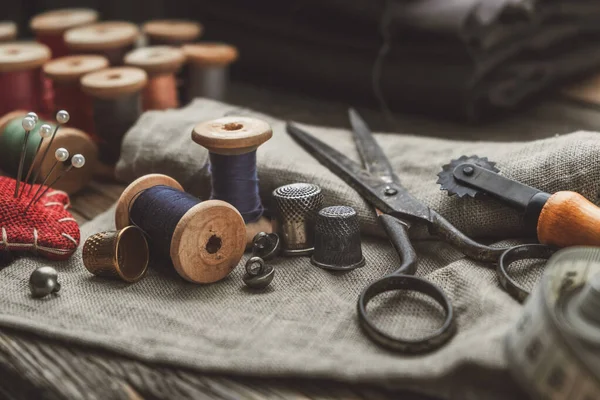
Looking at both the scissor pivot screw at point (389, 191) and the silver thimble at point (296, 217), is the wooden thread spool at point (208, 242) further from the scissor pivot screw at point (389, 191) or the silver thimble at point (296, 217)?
the scissor pivot screw at point (389, 191)

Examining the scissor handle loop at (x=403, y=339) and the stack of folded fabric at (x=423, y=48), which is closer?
the scissor handle loop at (x=403, y=339)

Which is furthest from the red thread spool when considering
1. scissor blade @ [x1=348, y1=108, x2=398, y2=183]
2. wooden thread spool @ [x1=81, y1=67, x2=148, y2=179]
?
scissor blade @ [x1=348, y1=108, x2=398, y2=183]

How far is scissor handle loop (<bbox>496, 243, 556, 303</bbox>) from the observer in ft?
2.97

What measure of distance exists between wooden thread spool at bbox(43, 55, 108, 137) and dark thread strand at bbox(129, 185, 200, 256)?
19.2 inches

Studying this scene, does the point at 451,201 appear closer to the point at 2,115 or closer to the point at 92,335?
the point at 92,335

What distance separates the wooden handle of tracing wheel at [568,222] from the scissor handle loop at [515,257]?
0.01 metres

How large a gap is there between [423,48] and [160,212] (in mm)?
903

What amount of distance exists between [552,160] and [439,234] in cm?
23

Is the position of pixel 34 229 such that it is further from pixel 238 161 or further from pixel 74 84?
pixel 74 84

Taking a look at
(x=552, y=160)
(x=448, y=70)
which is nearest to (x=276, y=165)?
(x=552, y=160)

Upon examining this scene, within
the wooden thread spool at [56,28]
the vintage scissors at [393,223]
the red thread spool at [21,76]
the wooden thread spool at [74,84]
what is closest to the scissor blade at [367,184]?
the vintage scissors at [393,223]

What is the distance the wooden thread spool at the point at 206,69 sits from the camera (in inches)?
67.6

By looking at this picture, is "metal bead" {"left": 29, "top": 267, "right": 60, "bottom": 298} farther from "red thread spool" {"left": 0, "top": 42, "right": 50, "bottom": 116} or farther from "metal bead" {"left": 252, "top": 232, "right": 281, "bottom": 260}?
"red thread spool" {"left": 0, "top": 42, "right": 50, "bottom": 116}

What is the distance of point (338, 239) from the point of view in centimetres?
103
